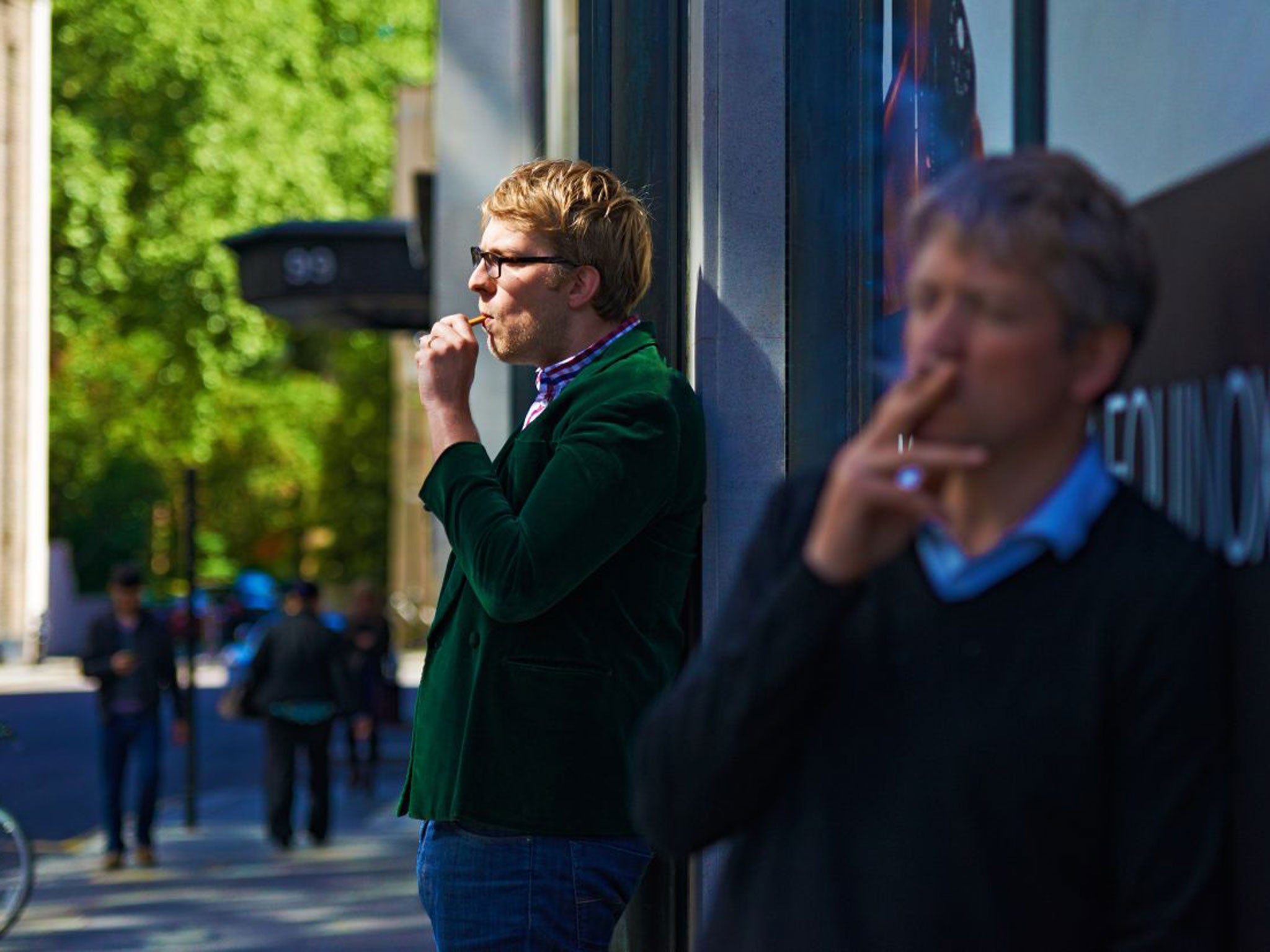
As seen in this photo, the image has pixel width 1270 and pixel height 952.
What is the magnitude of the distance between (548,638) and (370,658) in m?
12.9

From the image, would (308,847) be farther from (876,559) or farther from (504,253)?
(876,559)

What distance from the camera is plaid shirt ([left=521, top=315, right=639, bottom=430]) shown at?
2.91 meters

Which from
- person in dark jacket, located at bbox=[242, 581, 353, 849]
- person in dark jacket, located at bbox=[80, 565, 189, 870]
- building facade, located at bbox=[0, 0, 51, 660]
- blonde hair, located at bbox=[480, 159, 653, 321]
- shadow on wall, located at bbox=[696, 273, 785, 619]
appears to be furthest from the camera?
building facade, located at bbox=[0, 0, 51, 660]

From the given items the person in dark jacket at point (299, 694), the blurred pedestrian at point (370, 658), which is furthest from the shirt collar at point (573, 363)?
the blurred pedestrian at point (370, 658)

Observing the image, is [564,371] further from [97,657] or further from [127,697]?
[97,657]

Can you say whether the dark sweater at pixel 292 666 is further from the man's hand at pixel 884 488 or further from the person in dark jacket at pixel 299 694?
the man's hand at pixel 884 488

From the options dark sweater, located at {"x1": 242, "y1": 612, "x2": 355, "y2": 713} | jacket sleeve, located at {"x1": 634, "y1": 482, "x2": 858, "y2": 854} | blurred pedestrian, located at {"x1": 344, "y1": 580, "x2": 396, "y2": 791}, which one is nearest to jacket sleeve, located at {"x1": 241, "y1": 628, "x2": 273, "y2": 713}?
dark sweater, located at {"x1": 242, "y1": 612, "x2": 355, "y2": 713}

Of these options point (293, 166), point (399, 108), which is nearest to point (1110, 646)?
point (399, 108)

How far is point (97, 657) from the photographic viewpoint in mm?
11680

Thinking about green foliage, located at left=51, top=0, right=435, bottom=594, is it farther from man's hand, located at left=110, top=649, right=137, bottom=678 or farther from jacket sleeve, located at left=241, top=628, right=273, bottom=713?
man's hand, located at left=110, top=649, right=137, bottom=678

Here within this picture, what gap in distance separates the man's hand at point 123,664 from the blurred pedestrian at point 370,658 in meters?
3.28

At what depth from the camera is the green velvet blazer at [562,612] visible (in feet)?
8.38

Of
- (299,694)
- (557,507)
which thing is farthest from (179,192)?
(557,507)

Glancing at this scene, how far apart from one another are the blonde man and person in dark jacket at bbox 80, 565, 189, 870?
29.9ft
